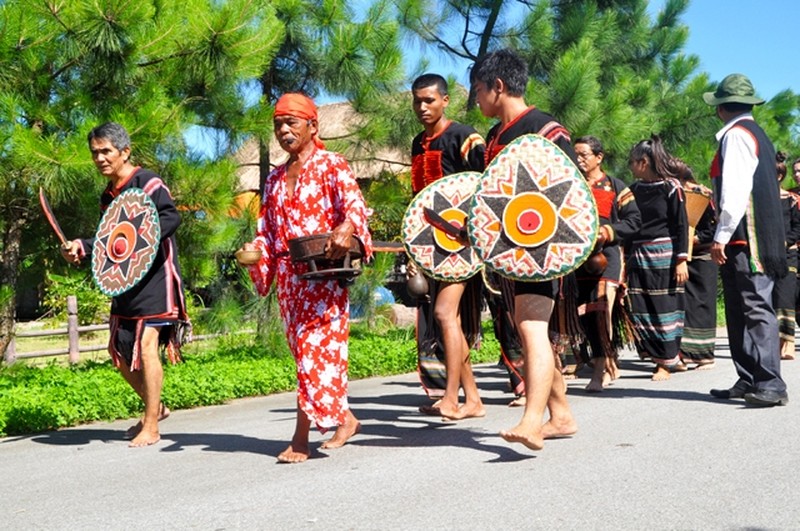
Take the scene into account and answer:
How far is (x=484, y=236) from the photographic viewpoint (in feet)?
16.1

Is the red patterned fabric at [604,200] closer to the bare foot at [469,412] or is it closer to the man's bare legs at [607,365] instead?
the man's bare legs at [607,365]

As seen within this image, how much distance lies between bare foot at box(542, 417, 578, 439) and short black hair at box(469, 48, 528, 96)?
165cm

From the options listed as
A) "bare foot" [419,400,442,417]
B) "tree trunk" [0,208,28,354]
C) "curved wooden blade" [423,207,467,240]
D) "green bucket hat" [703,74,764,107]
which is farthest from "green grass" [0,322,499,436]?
"green bucket hat" [703,74,764,107]

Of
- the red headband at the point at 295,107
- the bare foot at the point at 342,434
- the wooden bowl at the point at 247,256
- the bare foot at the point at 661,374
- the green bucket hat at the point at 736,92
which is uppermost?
the green bucket hat at the point at 736,92

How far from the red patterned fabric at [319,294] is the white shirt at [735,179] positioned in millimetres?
2376

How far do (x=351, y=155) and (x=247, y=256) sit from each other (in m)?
5.75

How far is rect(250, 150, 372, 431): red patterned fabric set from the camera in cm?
514

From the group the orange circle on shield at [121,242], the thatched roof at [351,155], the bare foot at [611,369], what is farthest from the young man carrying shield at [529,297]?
the thatched roof at [351,155]

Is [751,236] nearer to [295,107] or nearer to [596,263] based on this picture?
[596,263]

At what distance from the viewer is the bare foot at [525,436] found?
453 centimetres

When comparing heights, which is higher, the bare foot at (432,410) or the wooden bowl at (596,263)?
the wooden bowl at (596,263)

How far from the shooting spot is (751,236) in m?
6.41

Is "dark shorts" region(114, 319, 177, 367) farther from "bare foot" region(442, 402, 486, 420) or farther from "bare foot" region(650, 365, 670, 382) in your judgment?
"bare foot" region(650, 365, 670, 382)

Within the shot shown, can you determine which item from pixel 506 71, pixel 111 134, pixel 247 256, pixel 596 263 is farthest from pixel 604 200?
pixel 111 134
